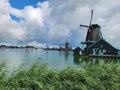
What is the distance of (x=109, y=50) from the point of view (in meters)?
68.4

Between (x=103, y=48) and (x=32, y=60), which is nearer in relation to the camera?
(x=32, y=60)

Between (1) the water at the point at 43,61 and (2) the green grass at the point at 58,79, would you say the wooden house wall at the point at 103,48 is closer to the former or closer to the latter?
(1) the water at the point at 43,61

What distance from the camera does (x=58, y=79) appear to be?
9.51 meters

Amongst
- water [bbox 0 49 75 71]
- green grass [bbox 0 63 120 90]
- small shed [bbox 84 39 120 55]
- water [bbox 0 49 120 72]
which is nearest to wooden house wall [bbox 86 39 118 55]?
small shed [bbox 84 39 120 55]

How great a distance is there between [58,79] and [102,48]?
6029 centimetres

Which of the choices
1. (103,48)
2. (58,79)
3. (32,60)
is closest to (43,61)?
(58,79)

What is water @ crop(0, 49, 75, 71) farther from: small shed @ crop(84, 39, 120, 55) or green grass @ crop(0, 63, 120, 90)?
small shed @ crop(84, 39, 120, 55)

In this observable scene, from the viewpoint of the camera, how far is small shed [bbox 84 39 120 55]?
6825cm

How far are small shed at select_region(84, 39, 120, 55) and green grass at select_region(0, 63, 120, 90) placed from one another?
5785cm

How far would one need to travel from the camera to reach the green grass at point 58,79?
334 inches

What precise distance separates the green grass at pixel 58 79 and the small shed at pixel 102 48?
5785cm

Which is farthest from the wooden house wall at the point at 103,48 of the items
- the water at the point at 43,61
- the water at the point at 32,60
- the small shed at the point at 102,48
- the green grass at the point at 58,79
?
the green grass at the point at 58,79

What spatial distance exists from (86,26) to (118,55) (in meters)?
15.1

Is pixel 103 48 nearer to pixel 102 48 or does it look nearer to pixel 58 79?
pixel 102 48
